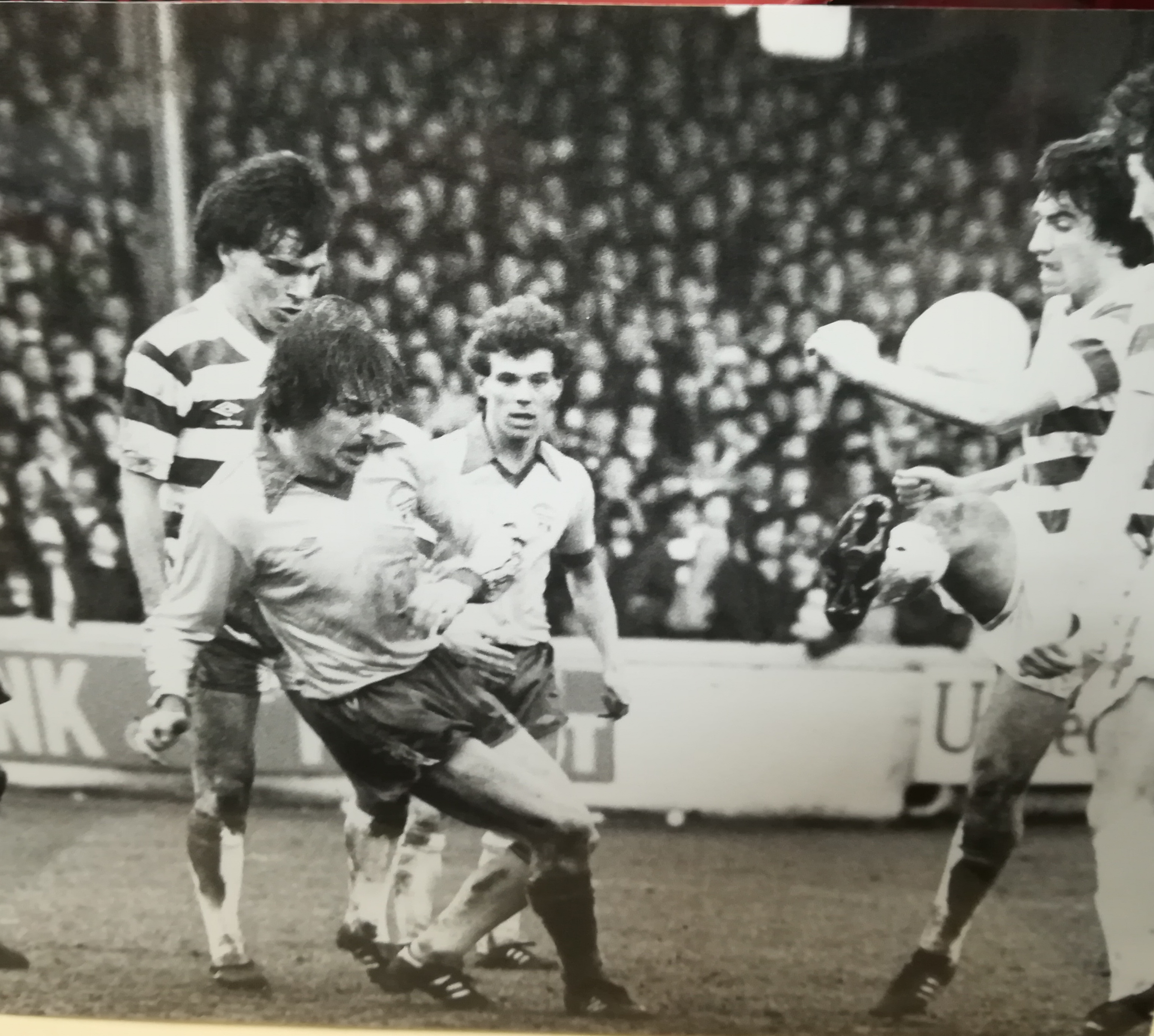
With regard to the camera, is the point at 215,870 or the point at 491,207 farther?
the point at 215,870

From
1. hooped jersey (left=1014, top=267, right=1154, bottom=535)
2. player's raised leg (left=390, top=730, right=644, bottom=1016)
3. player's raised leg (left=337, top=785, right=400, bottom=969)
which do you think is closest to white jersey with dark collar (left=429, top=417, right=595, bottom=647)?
player's raised leg (left=390, top=730, right=644, bottom=1016)

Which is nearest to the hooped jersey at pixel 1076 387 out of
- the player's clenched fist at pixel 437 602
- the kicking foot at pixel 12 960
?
the player's clenched fist at pixel 437 602

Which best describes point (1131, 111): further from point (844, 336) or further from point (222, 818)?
point (222, 818)

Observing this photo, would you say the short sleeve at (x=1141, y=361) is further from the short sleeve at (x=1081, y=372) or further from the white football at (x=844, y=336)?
the white football at (x=844, y=336)

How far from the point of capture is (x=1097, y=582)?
940mm

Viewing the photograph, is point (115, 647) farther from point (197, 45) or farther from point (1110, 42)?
point (1110, 42)

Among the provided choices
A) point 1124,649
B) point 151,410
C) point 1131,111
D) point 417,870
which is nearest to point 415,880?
point 417,870

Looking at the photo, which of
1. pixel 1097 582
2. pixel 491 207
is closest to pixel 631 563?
pixel 491 207

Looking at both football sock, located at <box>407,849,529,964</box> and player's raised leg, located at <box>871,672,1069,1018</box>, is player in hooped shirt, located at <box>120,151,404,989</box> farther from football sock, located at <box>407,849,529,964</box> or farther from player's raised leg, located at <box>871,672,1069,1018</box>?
player's raised leg, located at <box>871,672,1069,1018</box>

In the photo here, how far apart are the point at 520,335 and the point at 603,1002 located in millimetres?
742

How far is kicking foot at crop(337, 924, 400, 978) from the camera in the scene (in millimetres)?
1003

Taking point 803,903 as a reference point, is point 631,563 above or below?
above

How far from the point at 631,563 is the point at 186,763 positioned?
54cm

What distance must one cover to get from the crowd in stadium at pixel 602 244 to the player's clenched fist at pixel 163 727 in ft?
0.38
